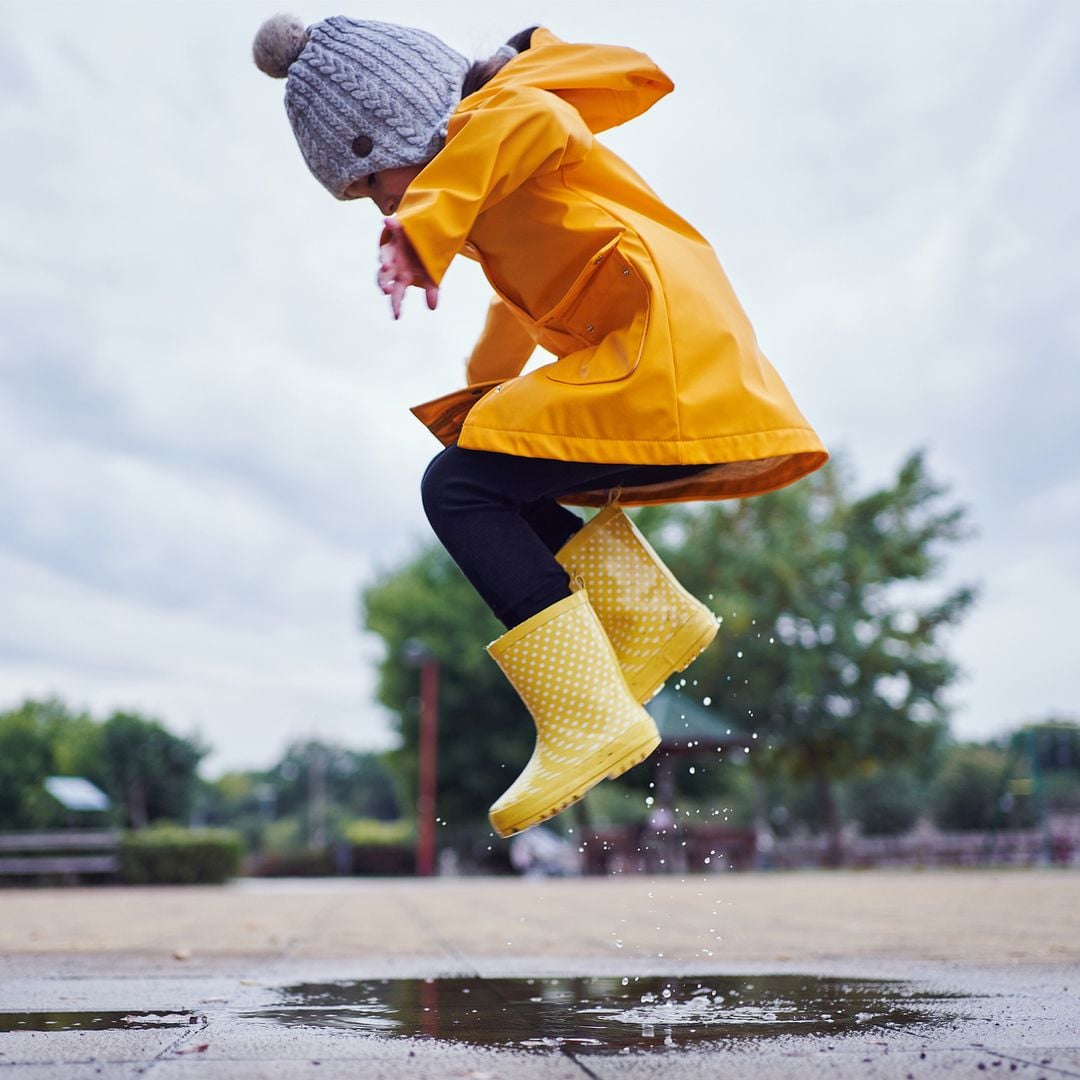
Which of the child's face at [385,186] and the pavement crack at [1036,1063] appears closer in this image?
the pavement crack at [1036,1063]

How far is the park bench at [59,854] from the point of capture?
58.5 feet

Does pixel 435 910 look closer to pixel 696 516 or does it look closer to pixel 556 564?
pixel 556 564

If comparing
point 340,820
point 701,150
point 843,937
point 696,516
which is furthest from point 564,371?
point 340,820

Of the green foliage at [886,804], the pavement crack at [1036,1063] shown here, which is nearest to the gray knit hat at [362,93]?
the pavement crack at [1036,1063]

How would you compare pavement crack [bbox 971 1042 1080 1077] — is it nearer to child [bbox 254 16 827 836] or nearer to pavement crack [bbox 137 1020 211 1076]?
child [bbox 254 16 827 836]

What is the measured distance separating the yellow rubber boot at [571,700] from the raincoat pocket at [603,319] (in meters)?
0.47

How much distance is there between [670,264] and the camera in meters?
2.38

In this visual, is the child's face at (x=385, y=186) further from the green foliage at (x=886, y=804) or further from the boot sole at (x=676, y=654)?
the green foliage at (x=886, y=804)

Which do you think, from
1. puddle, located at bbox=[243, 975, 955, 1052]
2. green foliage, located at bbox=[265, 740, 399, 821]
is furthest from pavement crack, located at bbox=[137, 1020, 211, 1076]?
green foliage, located at bbox=[265, 740, 399, 821]

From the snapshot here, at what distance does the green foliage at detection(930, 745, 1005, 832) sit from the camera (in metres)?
35.9

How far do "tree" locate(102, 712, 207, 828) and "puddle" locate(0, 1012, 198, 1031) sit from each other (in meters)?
22.6

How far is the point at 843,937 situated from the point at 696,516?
24.0 m

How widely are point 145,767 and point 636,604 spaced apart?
22988 millimetres

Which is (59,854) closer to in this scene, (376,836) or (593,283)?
(376,836)
